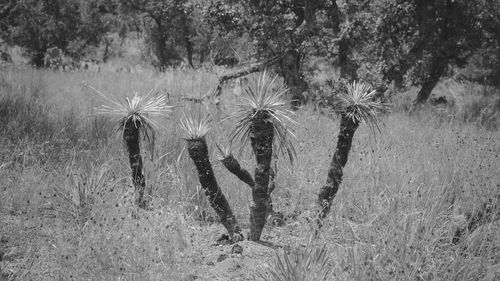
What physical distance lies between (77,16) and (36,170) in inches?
736

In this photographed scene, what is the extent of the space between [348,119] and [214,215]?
1.62 meters

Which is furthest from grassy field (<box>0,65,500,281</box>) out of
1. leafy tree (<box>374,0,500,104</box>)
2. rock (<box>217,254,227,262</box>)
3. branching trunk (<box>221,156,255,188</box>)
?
leafy tree (<box>374,0,500,104</box>)

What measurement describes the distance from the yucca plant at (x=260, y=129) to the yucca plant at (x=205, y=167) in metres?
0.15

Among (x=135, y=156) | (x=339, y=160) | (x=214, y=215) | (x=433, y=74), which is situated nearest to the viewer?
(x=339, y=160)

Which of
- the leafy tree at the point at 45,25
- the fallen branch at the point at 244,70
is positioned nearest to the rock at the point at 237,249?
the fallen branch at the point at 244,70

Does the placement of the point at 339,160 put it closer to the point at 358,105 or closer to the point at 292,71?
the point at 358,105

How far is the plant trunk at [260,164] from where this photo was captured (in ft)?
9.62

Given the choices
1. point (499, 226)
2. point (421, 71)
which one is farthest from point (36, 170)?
point (421, 71)

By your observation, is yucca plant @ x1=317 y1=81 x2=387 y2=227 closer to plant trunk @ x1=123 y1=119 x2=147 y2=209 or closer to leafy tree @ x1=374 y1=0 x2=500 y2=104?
plant trunk @ x1=123 y1=119 x2=147 y2=209

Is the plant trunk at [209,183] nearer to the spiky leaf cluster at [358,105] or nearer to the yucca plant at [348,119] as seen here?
the yucca plant at [348,119]

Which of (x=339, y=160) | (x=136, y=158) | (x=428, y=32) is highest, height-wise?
(x=428, y=32)

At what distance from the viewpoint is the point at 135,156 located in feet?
12.4

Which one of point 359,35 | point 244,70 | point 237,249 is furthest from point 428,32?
point 237,249

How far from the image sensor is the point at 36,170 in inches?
175
